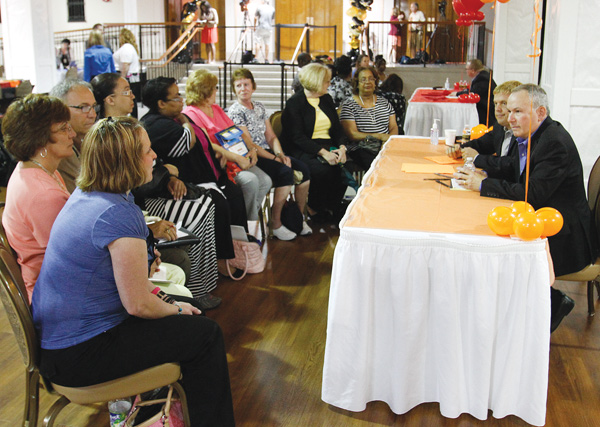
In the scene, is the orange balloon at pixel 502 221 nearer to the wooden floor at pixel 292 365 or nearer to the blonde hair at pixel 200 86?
the wooden floor at pixel 292 365

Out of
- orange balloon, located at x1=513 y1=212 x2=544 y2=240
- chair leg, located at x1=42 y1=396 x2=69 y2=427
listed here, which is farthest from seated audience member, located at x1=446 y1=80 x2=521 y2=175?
chair leg, located at x1=42 y1=396 x2=69 y2=427

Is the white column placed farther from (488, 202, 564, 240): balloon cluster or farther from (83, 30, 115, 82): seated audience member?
(488, 202, 564, 240): balloon cluster

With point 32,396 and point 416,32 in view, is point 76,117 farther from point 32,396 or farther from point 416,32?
point 416,32

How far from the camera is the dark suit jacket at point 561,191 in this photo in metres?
2.77

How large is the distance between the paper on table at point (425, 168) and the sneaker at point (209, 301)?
1247 millimetres

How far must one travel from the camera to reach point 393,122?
5.60 meters

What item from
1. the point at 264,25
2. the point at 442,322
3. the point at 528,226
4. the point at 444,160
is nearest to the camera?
the point at 528,226

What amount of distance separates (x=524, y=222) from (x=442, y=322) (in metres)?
0.45

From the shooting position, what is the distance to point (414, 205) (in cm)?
273

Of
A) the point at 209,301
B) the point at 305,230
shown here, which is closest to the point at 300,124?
the point at 305,230

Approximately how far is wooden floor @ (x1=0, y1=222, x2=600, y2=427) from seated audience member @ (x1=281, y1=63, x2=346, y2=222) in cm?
124

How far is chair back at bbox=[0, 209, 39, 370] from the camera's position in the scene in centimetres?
187

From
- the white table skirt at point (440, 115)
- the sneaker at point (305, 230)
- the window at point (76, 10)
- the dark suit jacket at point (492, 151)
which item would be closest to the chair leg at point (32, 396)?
the dark suit jacket at point (492, 151)

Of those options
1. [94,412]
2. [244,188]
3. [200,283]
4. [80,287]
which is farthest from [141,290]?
[244,188]
